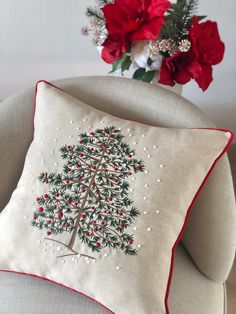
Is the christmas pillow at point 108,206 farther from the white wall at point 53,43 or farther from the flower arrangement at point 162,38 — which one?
the white wall at point 53,43

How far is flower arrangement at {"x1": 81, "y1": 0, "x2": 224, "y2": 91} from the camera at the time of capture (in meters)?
0.90

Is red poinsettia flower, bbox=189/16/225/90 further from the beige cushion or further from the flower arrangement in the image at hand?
the beige cushion

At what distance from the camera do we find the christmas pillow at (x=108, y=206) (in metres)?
0.77

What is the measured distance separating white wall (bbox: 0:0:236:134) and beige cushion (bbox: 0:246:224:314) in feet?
2.51

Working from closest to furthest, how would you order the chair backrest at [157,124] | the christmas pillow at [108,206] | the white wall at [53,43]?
1. the christmas pillow at [108,206]
2. the chair backrest at [157,124]
3. the white wall at [53,43]

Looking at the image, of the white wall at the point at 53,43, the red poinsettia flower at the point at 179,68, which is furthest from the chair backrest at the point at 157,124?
the white wall at the point at 53,43

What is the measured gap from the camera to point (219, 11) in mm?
1354

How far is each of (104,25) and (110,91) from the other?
6.0 inches

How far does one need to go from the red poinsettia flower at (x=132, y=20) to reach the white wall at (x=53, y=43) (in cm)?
45

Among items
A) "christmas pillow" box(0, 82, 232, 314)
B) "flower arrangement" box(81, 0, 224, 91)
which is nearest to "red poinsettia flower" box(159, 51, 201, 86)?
"flower arrangement" box(81, 0, 224, 91)

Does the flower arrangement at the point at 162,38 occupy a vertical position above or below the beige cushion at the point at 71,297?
above

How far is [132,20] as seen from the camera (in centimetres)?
91

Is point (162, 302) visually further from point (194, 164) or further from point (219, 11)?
point (219, 11)

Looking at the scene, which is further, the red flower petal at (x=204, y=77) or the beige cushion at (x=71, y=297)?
the red flower petal at (x=204, y=77)
